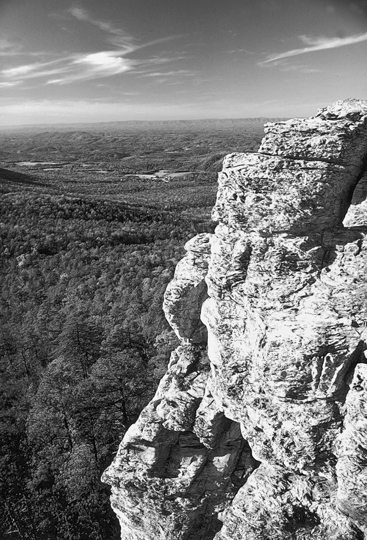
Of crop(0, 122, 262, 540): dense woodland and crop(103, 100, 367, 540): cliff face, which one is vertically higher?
crop(103, 100, 367, 540): cliff face

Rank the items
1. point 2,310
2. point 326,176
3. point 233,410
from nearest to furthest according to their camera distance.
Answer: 1. point 326,176
2. point 233,410
3. point 2,310

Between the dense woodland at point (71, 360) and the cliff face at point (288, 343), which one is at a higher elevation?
the cliff face at point (288, 343)

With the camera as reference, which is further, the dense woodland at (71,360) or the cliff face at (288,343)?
the dense woodland at (71,360)

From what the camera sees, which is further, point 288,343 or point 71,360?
point 71,360

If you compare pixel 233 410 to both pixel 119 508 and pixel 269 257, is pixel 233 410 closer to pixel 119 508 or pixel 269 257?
pixel 269 257

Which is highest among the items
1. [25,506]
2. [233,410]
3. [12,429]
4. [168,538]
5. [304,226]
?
[304,226]

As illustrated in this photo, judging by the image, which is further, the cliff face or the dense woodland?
the dense woodland

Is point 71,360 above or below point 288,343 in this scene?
below

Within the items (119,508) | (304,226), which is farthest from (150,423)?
(304,226)
